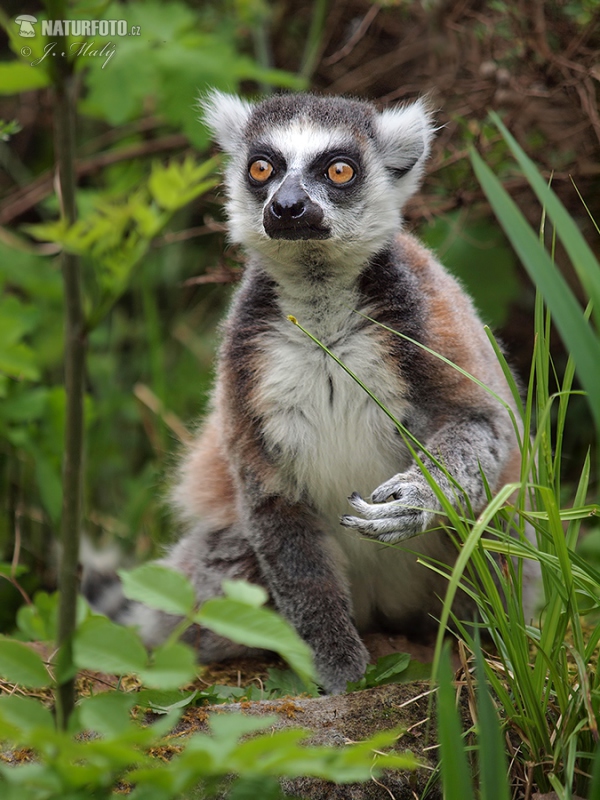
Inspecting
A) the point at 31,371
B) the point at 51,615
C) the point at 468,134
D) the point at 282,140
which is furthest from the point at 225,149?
the point at 51,615


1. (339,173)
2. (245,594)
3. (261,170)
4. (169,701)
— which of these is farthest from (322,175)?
(245,594)

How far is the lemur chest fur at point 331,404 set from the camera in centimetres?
295

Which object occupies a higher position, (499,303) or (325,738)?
(499,303)

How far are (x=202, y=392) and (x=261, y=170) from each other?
2.11m

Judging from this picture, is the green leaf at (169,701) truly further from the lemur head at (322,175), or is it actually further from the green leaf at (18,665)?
the lemur head at (322,175)

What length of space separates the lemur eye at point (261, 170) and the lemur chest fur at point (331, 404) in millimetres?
532

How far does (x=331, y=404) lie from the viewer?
9.76ft

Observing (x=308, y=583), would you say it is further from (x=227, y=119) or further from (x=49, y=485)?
(x=227, y=119)

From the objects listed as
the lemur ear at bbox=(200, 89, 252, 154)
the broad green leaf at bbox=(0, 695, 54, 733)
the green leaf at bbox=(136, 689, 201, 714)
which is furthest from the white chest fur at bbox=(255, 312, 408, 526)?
the broad green leaf at bbox=(0, 695, 54, 733)

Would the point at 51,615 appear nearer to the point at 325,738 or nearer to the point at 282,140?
the point at 325,738

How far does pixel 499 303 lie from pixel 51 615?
3.05 meters

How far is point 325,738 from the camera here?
7.83 ft

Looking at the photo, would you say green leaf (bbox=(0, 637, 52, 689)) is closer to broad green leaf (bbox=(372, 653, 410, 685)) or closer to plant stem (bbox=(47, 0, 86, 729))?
plant stem (bbox=(47, 0, 86, 729))

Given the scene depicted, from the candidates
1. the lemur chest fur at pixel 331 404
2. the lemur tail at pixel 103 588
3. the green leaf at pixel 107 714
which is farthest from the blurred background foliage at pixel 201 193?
the green leaf at pixel 107 714
